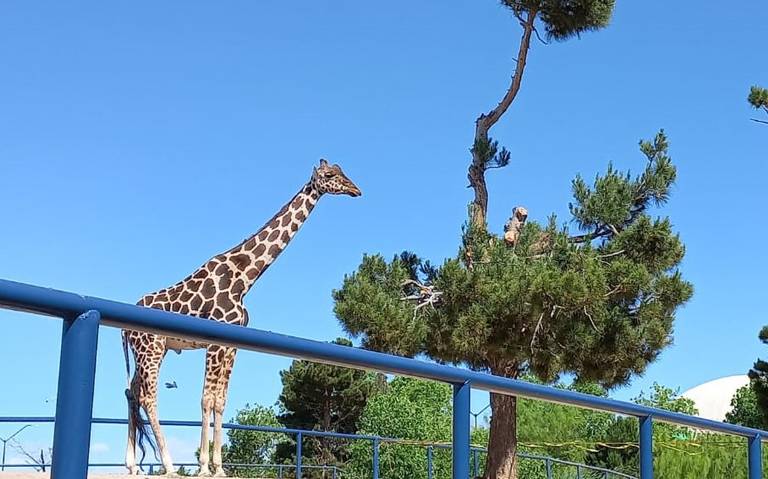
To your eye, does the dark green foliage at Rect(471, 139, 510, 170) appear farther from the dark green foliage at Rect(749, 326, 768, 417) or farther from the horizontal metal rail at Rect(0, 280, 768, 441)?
Result: the horizontal metal rail at Rect(0, 280, 768, 441)

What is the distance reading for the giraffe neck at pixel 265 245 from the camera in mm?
7496

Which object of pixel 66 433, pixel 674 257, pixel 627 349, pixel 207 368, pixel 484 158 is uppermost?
pixel 484 158

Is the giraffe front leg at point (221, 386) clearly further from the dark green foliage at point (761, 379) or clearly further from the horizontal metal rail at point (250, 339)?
the dark green foliage at point (761, 379)

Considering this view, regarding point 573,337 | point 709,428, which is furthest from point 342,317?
point 709,428

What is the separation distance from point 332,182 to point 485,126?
755 centimetres

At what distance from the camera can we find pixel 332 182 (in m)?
8.62

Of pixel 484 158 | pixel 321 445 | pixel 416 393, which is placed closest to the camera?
pixel 484 158

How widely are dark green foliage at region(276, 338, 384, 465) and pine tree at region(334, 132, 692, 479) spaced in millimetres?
13525

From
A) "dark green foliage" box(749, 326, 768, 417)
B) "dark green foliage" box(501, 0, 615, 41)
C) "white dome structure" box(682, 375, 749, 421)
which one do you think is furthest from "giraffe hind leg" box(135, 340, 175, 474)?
"white dome structure" box(682, 375, 749, 421)

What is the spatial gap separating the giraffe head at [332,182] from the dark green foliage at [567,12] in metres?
8.03

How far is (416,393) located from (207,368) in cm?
2489

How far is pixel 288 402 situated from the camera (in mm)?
29312

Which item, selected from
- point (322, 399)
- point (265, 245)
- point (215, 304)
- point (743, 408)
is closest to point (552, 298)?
point (265, 245)

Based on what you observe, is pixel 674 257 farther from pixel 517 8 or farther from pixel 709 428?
pixel 709 428
